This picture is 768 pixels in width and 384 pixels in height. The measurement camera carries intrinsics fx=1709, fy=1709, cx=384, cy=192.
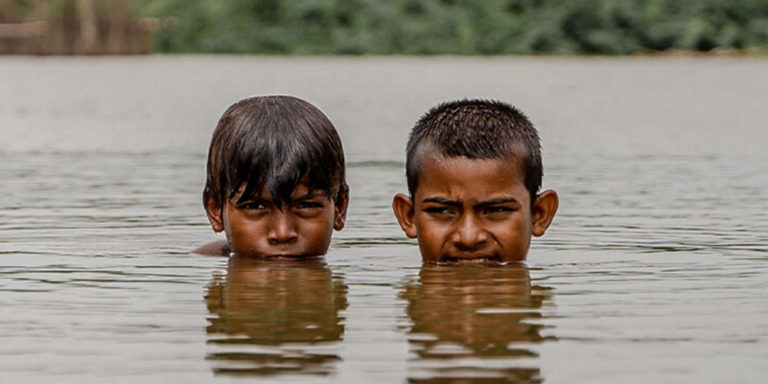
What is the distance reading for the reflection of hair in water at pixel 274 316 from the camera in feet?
15.0

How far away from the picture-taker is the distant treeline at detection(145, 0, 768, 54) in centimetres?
4750

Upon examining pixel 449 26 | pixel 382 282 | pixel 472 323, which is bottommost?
pixel 449 26

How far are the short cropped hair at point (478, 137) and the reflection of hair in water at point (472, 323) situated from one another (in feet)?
1.36

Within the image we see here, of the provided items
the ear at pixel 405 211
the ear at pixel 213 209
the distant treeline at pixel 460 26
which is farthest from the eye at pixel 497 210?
the distant treeline at pixel 460 26

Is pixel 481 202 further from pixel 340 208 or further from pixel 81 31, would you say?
pixel 81 31

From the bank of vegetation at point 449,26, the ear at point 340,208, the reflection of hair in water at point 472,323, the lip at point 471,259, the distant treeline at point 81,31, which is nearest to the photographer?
the reflection of hair in water at point 472,323

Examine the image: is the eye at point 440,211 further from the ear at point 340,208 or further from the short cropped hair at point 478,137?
the ear at point 340,208

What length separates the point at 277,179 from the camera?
7.10 meters

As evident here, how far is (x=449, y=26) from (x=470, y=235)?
4303 cm

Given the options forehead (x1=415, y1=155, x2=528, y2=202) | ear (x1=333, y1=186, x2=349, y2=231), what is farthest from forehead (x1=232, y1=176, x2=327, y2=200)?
forehead (x1=415, y1=155, x2=528, y2=202)

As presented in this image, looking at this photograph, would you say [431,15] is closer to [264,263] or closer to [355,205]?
[355,205]

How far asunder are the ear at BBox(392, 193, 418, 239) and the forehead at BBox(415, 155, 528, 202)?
0.89ft

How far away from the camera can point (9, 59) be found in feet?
157

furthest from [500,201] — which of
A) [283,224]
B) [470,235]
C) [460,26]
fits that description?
[460,26]
